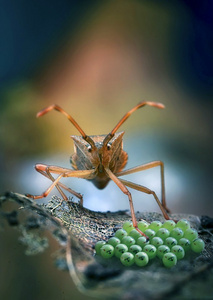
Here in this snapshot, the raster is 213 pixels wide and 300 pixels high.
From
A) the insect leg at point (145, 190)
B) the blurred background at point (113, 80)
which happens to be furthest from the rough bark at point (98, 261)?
the blurred background at point (113, 80)

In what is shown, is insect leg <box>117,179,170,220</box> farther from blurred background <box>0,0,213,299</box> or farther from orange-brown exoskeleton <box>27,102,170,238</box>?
blurred background <box>0,0,213,299</box>

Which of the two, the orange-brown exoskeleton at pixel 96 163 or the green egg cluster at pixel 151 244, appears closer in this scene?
the green egg cluster at pixel 151 244

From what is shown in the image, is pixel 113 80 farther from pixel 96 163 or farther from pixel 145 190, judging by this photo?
pixel 145 190

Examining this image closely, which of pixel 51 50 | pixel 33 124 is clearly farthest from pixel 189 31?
pixel 33 124

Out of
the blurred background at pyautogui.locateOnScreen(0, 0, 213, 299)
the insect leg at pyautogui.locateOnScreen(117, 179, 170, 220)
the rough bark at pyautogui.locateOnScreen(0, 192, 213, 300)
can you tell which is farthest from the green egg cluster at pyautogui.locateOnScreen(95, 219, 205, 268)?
the blurred background at pyautogui.locateOnScreen(0, 0, 213, 299)

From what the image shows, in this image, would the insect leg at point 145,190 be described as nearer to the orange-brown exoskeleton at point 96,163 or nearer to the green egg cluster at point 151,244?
the orange-brown exoskeleton at point 96,163
